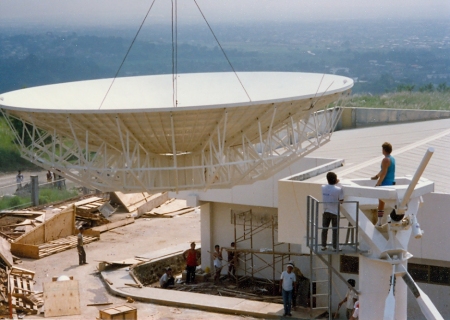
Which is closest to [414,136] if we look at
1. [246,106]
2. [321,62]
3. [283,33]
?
[246,106]

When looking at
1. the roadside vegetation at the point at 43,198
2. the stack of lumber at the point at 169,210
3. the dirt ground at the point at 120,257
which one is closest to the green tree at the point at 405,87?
the roadside vegetation at the point at 43,198

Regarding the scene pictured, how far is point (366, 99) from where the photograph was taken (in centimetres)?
10100

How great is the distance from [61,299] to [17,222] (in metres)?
12.3

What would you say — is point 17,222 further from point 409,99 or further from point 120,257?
point 409,99

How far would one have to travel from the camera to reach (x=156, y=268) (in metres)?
28.5

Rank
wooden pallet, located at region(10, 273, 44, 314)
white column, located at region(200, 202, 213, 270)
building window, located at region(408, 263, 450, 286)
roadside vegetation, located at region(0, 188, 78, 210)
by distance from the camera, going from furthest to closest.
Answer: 1. roadside vegetation, located at region(0, 188, 78, 210)
2. white column, located at region(200, 202, 213, 270)
3. wooden pallet, located at region(10, 273, 44, 314)
4. building window, located at region(408, 263, 450, 286)

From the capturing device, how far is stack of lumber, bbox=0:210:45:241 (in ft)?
105

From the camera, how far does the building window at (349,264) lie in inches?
885

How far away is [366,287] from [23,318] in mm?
12251

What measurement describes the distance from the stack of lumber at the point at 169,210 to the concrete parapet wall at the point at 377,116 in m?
9.85

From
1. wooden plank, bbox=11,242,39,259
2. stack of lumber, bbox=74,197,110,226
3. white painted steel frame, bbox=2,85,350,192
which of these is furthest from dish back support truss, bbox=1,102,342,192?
stack of lumber, bbox=74,197,110,226

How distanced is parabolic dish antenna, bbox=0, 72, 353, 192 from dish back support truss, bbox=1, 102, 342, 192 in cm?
3

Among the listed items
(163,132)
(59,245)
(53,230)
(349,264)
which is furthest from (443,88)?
(163,132)

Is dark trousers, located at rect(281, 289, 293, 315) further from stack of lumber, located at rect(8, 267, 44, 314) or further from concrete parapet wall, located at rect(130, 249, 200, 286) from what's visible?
concrete parapet wall, located at rect(130, 249, 200, 286)
